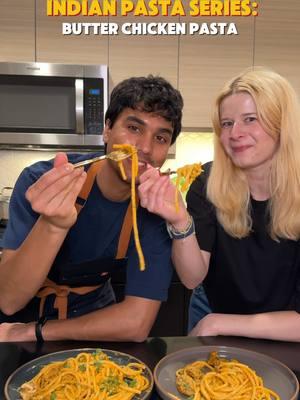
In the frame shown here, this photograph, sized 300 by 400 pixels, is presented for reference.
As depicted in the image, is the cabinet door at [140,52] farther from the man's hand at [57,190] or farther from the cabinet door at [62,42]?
the man's hand at [57,190]

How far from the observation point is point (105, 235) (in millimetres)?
1354

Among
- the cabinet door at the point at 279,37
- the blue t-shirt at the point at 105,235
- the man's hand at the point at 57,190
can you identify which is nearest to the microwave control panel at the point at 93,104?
the cabinet door at the point at 279,37

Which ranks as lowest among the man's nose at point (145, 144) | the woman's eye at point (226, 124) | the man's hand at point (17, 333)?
the man's hand at point (17, 333)

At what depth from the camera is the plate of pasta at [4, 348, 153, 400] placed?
0.80 metres

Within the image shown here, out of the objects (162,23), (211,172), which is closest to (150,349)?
(211,172)

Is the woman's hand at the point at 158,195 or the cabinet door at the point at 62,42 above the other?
the cabinet door at the point at 62,42

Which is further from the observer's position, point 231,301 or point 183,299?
point 183,299

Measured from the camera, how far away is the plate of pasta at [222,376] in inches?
32.2

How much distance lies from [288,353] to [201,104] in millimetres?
2335

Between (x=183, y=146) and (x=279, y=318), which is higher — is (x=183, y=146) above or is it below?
above

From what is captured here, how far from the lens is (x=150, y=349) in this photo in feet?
3.26

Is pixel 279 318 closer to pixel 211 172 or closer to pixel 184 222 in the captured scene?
pixel 184 222

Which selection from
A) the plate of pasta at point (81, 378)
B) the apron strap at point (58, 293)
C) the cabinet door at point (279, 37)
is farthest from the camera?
the cabinet door at point (279, 37)

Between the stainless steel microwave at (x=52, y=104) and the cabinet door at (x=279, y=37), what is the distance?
1238mm
